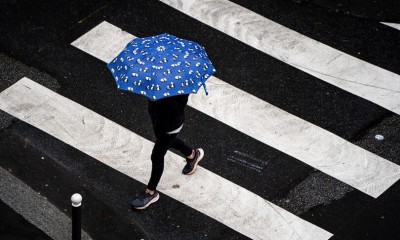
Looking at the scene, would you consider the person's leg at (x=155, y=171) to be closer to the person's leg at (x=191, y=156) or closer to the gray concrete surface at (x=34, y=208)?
the person's leg at (x=191, y=156)

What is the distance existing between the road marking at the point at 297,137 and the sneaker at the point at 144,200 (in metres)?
1.47

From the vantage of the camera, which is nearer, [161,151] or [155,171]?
[161,151]

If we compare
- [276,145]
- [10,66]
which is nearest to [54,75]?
[10,66]

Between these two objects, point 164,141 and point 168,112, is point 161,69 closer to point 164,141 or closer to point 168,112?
point 168,112

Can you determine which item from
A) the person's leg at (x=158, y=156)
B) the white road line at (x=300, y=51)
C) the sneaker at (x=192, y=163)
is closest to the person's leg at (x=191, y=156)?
the sneaker at (x=192, y=163)

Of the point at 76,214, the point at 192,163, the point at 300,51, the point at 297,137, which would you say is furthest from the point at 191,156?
the point at 300,51

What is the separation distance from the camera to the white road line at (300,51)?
10305mm

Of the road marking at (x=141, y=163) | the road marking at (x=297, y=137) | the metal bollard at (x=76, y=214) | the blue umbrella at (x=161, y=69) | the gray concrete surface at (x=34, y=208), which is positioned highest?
the blue umbrella at (x=161, y=69)

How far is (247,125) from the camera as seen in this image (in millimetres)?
9703

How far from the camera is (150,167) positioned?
9.17 metres

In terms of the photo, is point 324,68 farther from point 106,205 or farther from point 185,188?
point 106,205

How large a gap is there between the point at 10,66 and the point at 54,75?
558 millimetres

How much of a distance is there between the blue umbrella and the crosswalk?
5.46 ft

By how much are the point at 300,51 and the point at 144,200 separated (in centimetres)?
322
